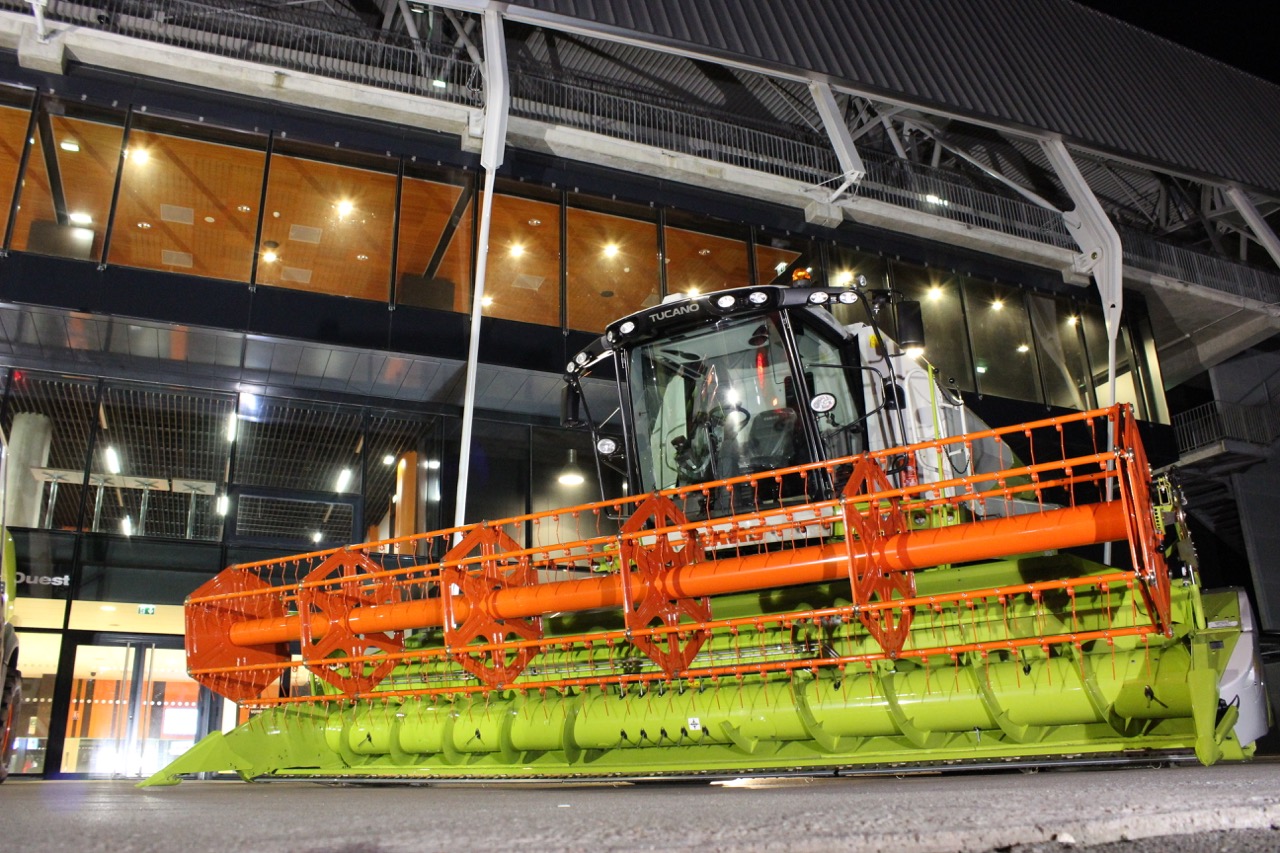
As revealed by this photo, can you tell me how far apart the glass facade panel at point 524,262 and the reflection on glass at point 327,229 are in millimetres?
1658

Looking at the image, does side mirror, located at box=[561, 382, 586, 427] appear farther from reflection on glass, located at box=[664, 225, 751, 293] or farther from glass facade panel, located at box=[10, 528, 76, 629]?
reflection on glass, located at box=[664, 225, 751, 293]

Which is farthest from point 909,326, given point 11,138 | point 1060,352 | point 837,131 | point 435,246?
point 1060,352

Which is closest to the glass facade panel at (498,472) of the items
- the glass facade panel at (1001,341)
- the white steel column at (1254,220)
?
the glass facade panel at (1001,341)

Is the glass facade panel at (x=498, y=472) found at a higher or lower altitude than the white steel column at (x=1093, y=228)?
lower

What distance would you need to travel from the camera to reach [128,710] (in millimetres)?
11320

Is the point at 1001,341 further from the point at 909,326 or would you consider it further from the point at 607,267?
the point at 909,326

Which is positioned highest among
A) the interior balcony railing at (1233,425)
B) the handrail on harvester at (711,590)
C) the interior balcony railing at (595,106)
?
the interior balcony railing at (595,106)

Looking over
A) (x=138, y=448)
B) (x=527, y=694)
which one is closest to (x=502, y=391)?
(x=138, y=448)

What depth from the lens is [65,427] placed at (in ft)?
39.3

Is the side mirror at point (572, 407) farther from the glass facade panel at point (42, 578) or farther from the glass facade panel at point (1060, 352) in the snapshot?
the glass facade panel at point (1060, 352)

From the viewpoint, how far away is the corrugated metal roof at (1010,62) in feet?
44.5

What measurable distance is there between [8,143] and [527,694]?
1142 centimetres

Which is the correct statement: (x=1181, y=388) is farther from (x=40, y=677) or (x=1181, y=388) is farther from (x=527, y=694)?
(x=40, y=677)

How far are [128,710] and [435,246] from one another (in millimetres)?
7644
